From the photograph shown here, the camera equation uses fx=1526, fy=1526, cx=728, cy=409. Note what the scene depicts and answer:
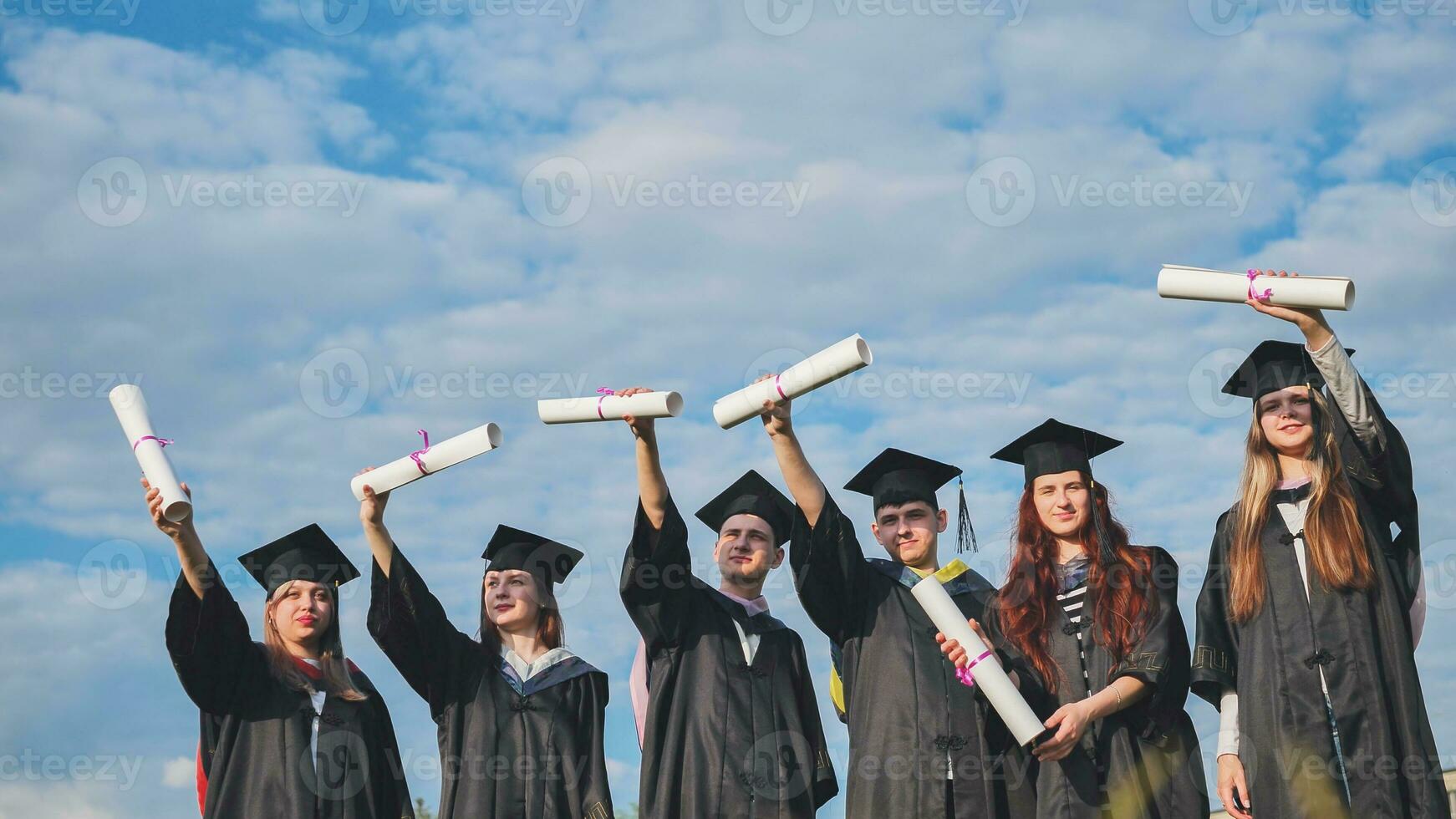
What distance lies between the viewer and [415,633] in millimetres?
8109

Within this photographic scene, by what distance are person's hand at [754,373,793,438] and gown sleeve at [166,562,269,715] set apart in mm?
3029

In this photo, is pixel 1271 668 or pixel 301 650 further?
pixel 301 650

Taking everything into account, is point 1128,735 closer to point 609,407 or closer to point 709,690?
point 709,690

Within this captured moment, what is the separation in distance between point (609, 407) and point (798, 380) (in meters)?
1.02

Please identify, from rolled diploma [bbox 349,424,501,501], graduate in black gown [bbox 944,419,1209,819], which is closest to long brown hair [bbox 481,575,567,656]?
rolled diploma [bbox 349,424,501,501]

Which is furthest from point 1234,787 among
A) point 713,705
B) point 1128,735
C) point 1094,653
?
point 713,705

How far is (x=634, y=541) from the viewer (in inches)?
303

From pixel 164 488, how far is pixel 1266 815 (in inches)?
205

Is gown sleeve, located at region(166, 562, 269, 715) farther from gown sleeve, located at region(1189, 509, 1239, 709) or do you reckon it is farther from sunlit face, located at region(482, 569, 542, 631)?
gown sleeve, located at region(1189, 509, 1239, 709)

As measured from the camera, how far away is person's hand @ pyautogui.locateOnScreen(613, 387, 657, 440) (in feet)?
24.5

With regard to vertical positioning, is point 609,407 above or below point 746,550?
above

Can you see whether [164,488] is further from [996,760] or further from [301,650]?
[996,760]

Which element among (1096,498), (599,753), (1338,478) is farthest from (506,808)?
(1338,478)

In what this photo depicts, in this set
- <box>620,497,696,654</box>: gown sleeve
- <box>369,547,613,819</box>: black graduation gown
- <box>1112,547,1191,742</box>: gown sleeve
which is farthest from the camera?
<box>369,547,613,819</box>: black graduation gown
